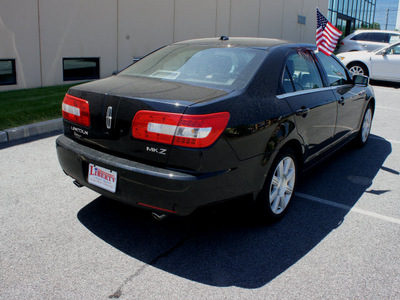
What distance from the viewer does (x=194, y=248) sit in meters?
3.12

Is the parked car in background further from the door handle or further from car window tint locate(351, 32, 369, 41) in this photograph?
the door handle

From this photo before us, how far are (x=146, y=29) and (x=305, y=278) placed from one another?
10.3m

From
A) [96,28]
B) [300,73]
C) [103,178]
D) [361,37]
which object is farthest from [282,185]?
[361,37]

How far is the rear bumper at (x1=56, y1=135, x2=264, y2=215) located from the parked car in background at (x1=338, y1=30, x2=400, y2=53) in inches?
670

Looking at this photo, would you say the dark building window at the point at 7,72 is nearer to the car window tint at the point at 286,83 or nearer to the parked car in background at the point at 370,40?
the car window tint at the point at 286,83

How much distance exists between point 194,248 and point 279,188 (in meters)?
0.93

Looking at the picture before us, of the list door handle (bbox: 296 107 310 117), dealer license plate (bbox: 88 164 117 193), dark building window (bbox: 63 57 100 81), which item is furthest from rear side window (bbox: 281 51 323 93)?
dark building window (bbox: 63 57 100 81)

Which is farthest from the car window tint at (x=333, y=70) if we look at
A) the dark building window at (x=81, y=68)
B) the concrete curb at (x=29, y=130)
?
the dark building window at (x=81, y=68)

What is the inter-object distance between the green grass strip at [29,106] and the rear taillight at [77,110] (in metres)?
2.89

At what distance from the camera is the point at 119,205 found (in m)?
3.79

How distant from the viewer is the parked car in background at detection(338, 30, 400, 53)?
17.8 metres

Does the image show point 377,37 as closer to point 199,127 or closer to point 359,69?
point 359,69

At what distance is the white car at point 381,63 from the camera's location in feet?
44.9

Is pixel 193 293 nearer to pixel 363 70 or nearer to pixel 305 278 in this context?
pixel 305 278
